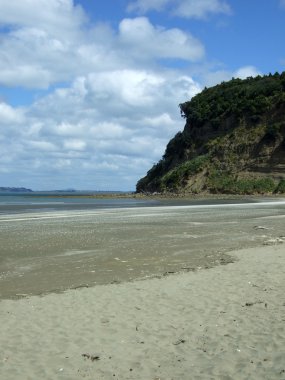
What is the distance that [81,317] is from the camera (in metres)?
8.38

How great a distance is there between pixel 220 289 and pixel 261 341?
3368 mm

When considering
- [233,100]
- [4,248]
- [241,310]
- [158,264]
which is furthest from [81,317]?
[233,100]

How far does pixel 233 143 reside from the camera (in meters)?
76.2

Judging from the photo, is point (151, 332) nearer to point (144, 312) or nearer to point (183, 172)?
point (144, 312)

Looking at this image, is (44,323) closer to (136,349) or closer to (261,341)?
(136,349)

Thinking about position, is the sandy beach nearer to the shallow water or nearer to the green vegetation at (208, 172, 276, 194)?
the shallow water

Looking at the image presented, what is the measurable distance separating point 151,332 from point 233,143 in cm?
7108

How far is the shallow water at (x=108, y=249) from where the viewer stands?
39.0 ft

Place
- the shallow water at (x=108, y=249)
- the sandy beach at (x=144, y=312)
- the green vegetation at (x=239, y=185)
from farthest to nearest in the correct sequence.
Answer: the green vegetation at (x=239, y=185) → the shallow water at (x=108, y=249) → the sandy beach at (x=144, y=312)

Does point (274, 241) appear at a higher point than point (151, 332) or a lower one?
higher

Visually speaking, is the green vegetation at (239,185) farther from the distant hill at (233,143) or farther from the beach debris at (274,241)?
the beach debris at (274,241)

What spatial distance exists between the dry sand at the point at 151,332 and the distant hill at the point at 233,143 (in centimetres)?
5755

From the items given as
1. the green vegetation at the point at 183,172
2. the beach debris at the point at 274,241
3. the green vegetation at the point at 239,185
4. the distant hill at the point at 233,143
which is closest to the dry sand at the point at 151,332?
the beach debris at the point at 274,241

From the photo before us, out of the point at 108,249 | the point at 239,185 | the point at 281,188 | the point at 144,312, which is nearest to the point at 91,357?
the point at 144,312
